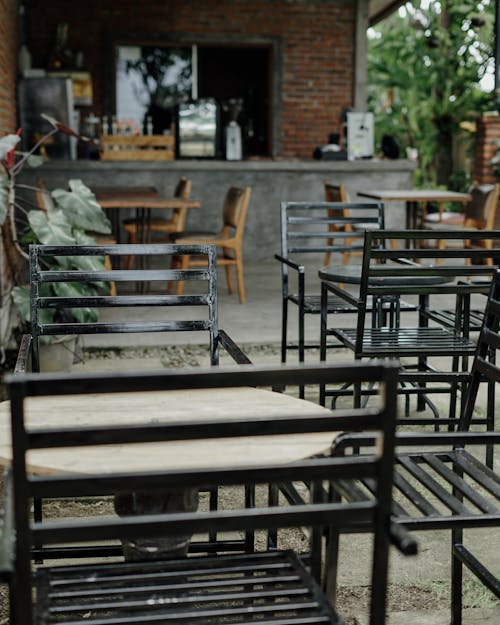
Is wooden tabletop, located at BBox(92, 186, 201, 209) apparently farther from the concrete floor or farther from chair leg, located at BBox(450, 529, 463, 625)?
chair leg, located at BBox(450, 529, 463, 625)

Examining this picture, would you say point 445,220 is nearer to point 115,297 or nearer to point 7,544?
point 115,297

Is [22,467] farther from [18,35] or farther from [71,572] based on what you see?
[18,35]

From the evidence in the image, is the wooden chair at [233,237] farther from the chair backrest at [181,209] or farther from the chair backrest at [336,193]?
the chair backrest at [336,193]

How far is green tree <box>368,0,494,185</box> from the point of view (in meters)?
13.6

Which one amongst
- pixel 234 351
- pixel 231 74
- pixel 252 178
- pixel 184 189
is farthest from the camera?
pixel 231 74

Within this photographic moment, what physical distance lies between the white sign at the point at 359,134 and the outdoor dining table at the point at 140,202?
2.36 meters

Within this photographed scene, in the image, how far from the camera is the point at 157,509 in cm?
188

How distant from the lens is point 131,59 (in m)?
12.1

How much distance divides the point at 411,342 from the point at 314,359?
1.75 meters

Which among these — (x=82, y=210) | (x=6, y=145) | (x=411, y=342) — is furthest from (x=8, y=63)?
(x=411, y=342)

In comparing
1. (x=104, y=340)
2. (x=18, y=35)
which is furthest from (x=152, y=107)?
(x=104, y=340)

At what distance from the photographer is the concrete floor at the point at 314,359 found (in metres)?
2.28

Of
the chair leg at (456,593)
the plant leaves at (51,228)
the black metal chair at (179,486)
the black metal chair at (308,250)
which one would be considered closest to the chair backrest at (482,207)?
the black metal chair at (308,250)

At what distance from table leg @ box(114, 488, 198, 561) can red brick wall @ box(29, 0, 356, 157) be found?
9.43 metres
